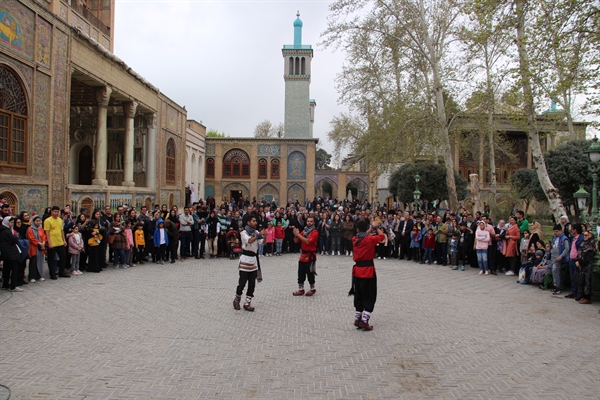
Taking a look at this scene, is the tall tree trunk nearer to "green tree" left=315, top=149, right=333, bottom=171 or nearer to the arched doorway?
the arched doorway

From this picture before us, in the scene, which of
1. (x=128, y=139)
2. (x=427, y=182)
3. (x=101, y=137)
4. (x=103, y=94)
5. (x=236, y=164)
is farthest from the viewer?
(x=236, y=164)

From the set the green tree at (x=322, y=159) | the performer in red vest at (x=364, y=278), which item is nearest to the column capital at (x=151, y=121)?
the performer in red vest at (x=364, y=278)

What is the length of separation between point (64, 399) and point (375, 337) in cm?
409

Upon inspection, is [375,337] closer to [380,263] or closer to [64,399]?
[64,399]

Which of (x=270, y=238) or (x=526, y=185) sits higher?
(x=526, y=185)

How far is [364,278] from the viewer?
7.24m

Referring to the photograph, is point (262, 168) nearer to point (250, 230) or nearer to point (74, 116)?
point (74, 116)

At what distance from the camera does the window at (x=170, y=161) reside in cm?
3098

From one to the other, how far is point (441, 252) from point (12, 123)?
1492 cm

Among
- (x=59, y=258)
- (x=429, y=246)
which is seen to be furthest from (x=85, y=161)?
(x=429, y=246)

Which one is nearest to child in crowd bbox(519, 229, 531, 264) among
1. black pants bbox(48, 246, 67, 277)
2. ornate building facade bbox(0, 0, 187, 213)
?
black pants bbox(48, 246, 67, 277)

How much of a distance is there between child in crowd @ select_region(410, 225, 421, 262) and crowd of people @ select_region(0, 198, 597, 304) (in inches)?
1.6

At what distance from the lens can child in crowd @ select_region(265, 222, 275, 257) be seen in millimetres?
16922

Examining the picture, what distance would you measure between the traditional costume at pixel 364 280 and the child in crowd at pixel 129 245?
26.5 feet
